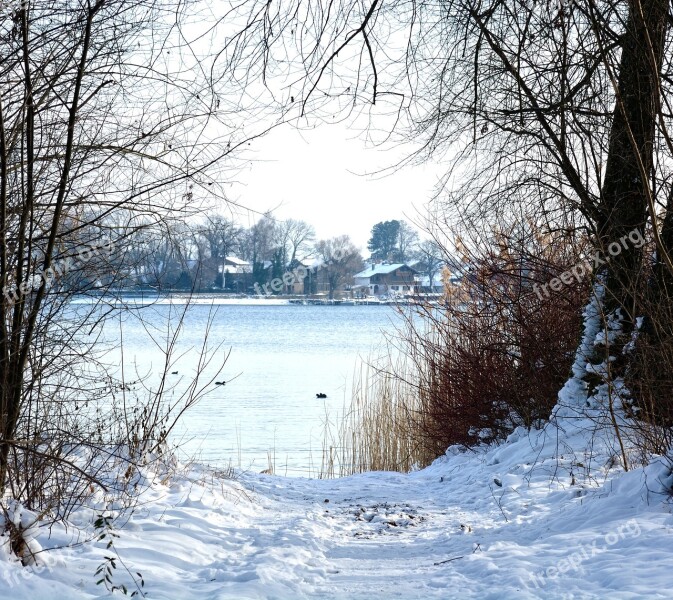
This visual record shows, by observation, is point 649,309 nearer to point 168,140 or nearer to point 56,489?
point 168,140

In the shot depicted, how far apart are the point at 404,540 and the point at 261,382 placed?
18.4m

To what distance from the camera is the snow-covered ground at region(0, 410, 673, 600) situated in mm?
3973

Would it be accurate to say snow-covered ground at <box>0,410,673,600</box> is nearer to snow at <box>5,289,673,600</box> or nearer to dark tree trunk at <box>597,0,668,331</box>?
snow at <box>5,289,673,600</box>

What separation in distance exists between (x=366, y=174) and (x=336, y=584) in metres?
3.68

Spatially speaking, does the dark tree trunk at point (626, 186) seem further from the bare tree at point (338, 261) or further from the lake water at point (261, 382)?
the bare tree at point (338, 261)

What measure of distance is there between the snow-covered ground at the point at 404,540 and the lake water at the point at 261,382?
1.23 metres

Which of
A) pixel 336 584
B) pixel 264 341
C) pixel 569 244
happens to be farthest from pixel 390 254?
pixel 336 584

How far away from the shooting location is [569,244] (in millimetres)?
8742

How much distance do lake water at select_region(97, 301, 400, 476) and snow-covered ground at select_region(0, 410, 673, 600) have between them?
4.04 ft

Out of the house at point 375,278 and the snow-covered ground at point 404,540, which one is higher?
the house at point 375,278

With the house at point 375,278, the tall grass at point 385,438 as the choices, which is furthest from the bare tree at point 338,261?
the tall grass at point 385,438

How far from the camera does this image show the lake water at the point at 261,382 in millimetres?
12836

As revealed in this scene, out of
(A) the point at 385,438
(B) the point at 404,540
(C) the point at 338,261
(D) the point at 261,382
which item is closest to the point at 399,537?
(B) the point at 404,540

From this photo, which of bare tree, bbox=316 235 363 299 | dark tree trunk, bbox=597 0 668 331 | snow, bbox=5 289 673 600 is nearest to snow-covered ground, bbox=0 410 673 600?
snow, bbox=5 289 673 600
